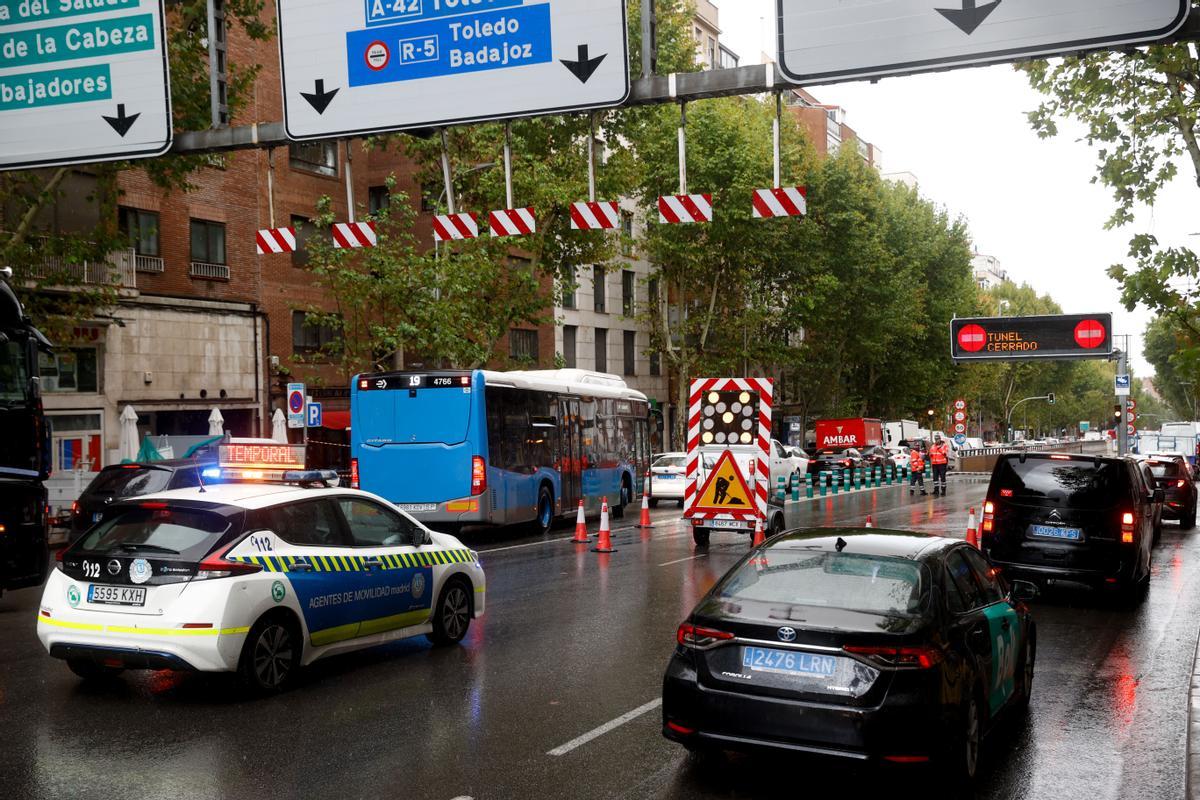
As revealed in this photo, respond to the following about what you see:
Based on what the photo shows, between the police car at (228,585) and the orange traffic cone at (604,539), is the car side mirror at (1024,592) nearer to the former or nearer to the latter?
the police car at (228,585)

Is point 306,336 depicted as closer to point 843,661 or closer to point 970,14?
point 970,14

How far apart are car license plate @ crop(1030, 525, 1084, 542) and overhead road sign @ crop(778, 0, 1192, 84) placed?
6.33m

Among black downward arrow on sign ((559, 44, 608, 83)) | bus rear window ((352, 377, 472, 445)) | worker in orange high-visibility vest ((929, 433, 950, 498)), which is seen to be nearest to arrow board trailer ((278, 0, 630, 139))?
black downward arrow on sign ((559, 44, 608, 83))

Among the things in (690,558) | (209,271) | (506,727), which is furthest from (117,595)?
(209,271)

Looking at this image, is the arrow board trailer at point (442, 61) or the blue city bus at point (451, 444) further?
the blue city bus at point (451, 444)

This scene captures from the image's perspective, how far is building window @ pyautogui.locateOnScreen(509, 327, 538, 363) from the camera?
4841 cm

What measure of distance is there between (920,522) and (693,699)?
20.1 metres

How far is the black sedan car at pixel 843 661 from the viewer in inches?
229

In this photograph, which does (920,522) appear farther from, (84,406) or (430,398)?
(84,406)

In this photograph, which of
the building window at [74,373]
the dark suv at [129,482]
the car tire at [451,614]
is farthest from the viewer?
the building window at [74,373]

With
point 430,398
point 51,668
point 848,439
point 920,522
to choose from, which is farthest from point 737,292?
point 51,668

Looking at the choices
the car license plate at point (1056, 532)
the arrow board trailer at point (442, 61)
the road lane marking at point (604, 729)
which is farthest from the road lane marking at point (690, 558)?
the road lane marking at point (604, 729)

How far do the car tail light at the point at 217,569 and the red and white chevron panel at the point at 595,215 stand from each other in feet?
19.2

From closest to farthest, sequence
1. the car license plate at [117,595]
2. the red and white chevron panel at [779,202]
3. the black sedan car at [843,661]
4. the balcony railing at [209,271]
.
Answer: the black sedan car at [843,661]
the car license plate at [117,595]
the red and white chevron panel at [779,202]
the balcony railing at [209,271]
